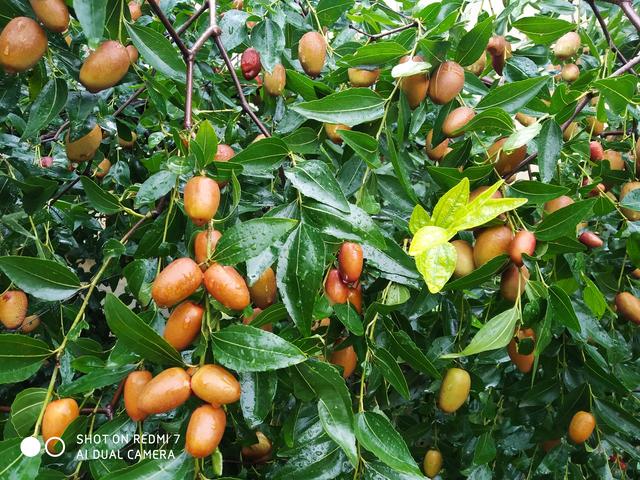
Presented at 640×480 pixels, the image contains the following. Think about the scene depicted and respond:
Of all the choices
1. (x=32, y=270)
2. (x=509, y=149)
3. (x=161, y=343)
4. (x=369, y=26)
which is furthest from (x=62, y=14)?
(x=369, y=26)

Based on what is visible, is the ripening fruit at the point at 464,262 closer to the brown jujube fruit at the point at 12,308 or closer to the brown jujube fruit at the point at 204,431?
the brown jujube fruit at the point at 204,431

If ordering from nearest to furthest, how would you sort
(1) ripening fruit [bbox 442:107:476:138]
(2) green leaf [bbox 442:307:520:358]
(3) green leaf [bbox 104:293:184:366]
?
(3) green leaf [bbox 104:293:184:366] → (2) green leaf [bbox 442:307:520:358] → (1) ripening fruit [bbox 442:107:476:138]

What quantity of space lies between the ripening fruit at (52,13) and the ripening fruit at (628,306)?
2.94ft

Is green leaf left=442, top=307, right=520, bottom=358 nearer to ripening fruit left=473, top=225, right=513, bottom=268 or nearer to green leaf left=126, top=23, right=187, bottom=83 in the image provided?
ripening fruit left=473, top=225, right=513, bottom=268

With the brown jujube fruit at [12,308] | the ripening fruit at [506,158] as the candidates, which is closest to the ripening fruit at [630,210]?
the ripening fruit at [506,158]

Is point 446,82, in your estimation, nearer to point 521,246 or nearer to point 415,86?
point 415,86

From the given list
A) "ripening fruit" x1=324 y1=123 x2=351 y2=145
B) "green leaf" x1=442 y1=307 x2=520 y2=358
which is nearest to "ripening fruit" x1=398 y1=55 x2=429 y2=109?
"ripening fruit" x1=324 y1=123 x2=351 y2=145

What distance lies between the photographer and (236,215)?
795 millimetres

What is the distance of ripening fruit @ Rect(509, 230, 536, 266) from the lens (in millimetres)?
629

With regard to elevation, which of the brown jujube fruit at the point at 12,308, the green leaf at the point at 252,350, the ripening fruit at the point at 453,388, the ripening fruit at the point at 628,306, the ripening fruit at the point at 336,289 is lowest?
the ripening fruit at the point at 628,306

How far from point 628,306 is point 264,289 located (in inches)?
24.0

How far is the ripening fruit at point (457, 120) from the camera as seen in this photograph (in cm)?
74

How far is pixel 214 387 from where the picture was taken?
0.52 metres

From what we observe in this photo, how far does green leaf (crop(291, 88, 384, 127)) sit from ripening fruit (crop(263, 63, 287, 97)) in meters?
0.22
